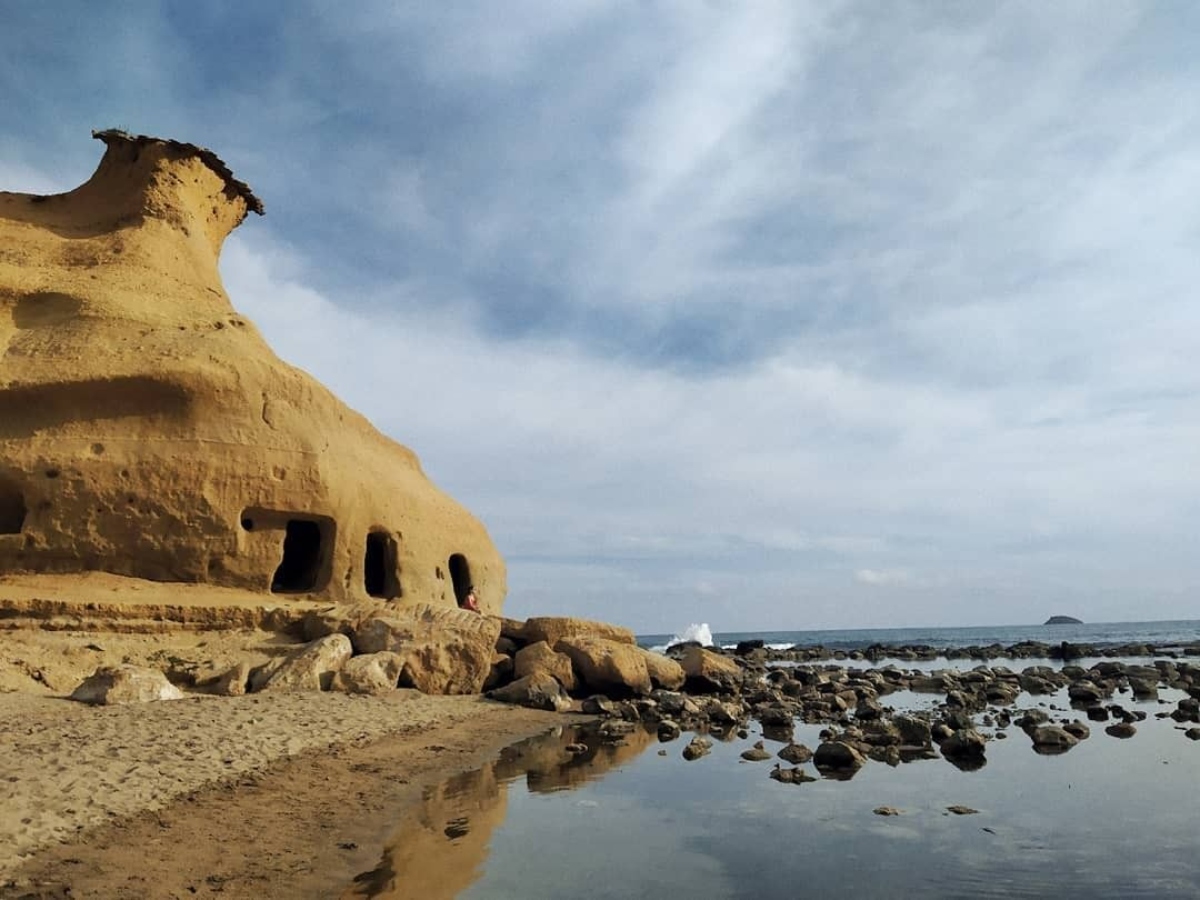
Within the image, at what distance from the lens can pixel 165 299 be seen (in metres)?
20.5

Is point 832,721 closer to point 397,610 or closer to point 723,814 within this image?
point 723,814

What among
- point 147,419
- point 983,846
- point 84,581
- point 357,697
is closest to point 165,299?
point 147,419

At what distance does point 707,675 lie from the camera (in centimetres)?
1902

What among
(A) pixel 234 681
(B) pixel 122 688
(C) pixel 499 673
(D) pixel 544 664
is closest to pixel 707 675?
(D) pixel 544 664

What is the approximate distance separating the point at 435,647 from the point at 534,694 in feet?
6.61

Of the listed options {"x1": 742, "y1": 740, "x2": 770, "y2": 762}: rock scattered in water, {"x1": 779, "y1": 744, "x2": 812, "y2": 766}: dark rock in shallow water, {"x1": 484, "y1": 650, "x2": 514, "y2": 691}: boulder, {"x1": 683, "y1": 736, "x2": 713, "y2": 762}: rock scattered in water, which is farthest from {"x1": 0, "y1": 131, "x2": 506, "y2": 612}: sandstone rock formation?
{"x1": 779, "y1": 744, "x2": 812, "y2": 766}: dark rock in shallow water

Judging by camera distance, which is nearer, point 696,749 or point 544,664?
point 696,749

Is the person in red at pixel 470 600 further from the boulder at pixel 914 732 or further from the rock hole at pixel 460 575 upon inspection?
the boulder at pixel 914 732

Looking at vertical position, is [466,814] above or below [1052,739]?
below

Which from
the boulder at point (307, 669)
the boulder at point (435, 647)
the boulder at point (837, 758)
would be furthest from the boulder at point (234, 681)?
the boulder at point (837, 758)

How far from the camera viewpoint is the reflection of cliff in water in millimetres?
5980

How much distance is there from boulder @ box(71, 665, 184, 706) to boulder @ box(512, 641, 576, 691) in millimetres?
6431

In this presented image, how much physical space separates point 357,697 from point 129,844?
7442 mm

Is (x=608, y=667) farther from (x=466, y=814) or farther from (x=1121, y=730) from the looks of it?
(x=466, y=814)
